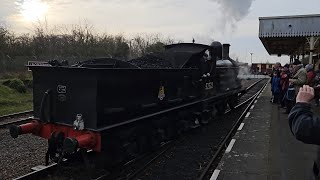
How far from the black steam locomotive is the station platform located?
173 centimetres

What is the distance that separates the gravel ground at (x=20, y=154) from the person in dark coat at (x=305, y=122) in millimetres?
5478

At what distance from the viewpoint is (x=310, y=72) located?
11.1m

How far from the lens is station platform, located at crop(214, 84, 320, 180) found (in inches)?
238

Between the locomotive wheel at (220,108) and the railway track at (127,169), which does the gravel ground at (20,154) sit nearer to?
the railway track at (127,169)

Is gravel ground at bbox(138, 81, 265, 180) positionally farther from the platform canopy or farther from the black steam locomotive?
the platform canopy

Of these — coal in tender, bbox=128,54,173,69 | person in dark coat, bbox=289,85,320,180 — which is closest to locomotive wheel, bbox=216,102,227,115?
coal in tender, bbox=128,54,173,69

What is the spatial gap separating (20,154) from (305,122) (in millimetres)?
7009

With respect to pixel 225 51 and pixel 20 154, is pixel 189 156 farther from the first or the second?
pixel 225 51

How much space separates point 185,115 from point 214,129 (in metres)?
2.08

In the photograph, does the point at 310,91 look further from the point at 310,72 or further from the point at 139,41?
the point at 139,41

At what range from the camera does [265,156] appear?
7266mm

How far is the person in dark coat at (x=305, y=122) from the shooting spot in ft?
7.25

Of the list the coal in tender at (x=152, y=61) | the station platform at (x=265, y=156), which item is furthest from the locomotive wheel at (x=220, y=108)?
the coal in tender at (x=152, y=61)

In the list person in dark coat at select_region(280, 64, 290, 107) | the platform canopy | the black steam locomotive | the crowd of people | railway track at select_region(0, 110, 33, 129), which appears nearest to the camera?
the black steam locomotive
